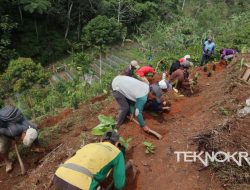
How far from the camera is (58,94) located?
43.8 ft

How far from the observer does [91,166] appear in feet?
11.5

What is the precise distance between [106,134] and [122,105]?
165cm

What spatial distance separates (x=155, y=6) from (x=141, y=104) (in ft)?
87.8

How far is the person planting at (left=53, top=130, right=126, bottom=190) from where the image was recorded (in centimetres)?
344

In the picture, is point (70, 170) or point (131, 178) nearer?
point (70, 170)

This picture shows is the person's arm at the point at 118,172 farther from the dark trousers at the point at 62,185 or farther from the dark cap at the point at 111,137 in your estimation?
the dark trousers at the point at 62,185

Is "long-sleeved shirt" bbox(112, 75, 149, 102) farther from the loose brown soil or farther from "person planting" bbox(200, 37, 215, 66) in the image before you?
"person planting" bbox(200, 37, 215, 66)

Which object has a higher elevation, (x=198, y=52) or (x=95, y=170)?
(x=95, y=170)

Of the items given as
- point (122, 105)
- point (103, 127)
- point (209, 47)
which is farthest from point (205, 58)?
point (103, 127)

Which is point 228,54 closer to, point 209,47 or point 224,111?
point 209,47

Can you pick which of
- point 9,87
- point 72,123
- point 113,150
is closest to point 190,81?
point 72,123

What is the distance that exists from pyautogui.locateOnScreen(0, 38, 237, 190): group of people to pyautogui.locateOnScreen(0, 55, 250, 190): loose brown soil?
0.97 feet

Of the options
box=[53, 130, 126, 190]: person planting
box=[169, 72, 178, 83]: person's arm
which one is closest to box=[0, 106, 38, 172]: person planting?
box=[53, 130, 126, 190]: person planting

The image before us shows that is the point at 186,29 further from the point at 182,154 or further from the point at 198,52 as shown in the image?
the point at 182,154
